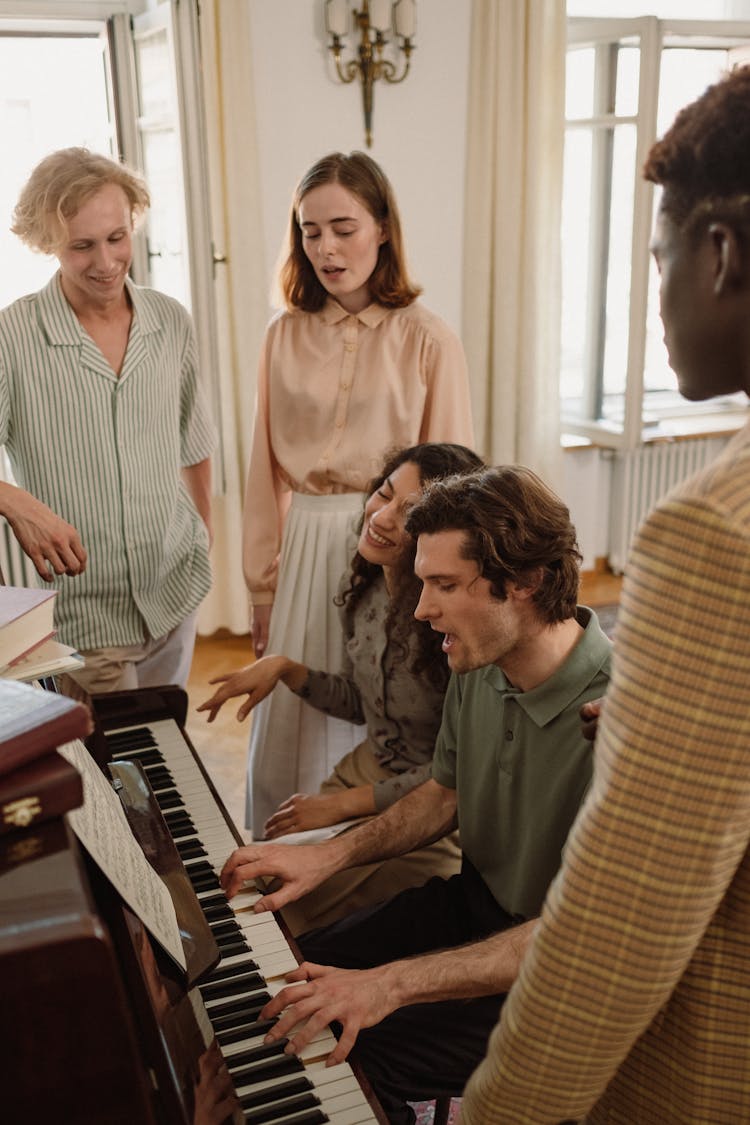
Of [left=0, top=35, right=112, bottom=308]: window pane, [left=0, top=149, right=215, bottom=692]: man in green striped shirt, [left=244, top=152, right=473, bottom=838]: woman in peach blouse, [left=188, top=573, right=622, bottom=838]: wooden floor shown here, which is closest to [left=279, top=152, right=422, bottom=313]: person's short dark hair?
[left=244, top=152, right=473, bottom=838]: woman in peach blouse

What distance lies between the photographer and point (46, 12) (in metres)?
3.71

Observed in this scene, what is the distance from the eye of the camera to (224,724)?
3.76 m

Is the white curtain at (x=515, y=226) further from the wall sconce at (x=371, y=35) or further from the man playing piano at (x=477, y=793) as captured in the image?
the man playing piano at (x=477, y=793)

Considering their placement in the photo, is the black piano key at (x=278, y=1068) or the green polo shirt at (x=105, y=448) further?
the green polo shirt at (x=105, y=448)

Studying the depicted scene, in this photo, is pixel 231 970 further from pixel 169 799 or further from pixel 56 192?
pixel 56 192

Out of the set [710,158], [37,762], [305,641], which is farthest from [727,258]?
Result: [305,641]

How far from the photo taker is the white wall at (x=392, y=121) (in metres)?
3.96

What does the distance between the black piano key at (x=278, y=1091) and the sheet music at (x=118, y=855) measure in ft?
0.49

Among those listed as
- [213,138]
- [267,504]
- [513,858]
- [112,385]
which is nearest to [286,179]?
[213,138]

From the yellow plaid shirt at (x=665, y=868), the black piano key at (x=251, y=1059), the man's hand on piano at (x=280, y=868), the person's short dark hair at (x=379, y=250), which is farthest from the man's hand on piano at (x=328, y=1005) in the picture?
the person's short dark hair at (x=379, y=250)

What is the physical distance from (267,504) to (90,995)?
6.43 ft

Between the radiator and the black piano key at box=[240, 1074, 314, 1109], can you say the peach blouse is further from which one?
the radiator

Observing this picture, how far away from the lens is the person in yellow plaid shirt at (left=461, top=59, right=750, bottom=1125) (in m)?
0.64

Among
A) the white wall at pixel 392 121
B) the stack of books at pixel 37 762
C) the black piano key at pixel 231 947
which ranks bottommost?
the black piano key at pixel 231 947
